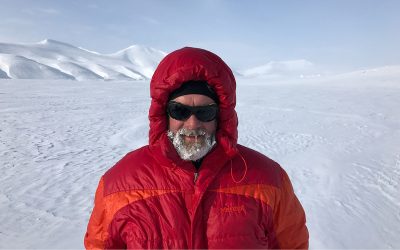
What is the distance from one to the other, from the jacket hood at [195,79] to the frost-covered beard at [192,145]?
0.26ft

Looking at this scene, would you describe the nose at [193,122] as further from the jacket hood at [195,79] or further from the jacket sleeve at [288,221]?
the jacket sleeve at [288,221]

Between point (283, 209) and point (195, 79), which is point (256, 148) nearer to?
point (283, 209)

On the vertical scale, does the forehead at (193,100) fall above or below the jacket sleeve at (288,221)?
above

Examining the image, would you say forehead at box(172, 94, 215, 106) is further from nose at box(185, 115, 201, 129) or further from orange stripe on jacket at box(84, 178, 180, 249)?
orange stripe on jacket at box(84, 178, 180, 249)

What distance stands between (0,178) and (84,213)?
1852 mm

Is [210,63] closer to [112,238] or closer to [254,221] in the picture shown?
Answer: [254,221]

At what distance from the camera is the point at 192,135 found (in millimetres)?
1542

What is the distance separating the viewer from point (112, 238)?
1.50 m

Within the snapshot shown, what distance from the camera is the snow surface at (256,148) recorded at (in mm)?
3426

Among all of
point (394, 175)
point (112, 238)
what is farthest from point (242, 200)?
point (394, 175)

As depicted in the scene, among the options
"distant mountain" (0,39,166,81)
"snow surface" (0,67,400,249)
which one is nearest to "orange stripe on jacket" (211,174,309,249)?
"snow surface" (0,67,400,249)

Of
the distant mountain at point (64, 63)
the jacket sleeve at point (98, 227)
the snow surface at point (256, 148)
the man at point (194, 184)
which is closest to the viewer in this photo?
the man at point (194, 184)

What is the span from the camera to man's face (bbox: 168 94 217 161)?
1.53m

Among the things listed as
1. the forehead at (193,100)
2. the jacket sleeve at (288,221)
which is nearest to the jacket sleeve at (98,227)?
the forehead at (193,100)
